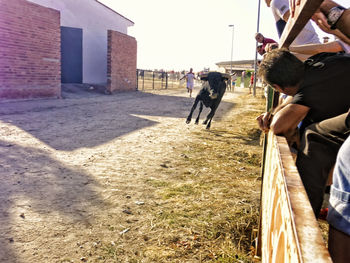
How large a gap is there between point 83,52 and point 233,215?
53.4 ft

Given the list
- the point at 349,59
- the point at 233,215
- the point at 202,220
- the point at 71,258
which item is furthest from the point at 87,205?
the point at 349,59

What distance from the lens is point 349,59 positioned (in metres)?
2.01

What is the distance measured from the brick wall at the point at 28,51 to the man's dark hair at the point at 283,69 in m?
10.2

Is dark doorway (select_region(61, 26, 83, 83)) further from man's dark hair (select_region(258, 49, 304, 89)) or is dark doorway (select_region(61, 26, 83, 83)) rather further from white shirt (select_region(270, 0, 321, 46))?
man's dark hair (select_region(258, 49, 304, 89))

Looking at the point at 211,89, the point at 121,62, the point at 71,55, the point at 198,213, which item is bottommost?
the point at 198,213

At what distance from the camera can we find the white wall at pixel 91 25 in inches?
636

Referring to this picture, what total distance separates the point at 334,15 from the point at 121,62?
55.9 ft

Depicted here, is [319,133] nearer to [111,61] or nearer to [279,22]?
[279,22]

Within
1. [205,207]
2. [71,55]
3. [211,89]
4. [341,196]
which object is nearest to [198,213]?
[205,207]

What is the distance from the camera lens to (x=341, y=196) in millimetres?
1287

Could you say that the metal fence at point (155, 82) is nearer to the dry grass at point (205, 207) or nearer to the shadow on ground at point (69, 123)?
the shadow on ground at point (69, 123)

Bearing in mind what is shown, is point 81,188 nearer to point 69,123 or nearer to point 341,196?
point 341,196

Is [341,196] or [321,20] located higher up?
[321,20]

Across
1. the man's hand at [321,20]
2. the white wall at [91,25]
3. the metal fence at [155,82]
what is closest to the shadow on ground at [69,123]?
the man's hand at [321,20]
